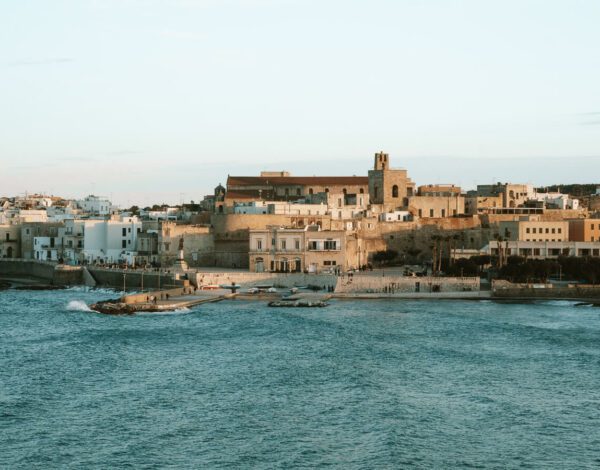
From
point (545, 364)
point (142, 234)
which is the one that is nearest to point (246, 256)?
point (142, 234)

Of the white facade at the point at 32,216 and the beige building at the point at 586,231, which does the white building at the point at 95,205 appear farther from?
the beige building at the point at 586,231

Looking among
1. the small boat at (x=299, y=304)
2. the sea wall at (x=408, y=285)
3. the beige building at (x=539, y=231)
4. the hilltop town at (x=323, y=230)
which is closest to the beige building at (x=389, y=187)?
the hilltop town at (x=323, y=230)

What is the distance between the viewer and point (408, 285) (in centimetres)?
5609

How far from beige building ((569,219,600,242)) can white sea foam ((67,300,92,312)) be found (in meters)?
34.4

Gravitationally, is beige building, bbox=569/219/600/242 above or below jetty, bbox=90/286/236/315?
above

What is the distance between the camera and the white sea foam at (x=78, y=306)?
4947 centimetres

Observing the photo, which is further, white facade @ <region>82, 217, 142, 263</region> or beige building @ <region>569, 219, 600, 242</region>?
white facade @ <region>82, 217, 142, 263</region>

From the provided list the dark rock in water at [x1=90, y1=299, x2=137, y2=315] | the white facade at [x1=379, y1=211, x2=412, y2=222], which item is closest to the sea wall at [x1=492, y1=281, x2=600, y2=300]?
the dark rock in water at [x1=90, y1=299, x2=137, y2=315]

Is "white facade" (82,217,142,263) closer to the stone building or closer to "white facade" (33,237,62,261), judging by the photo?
"white facade" (33,237,62,261)

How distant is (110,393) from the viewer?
2950cm

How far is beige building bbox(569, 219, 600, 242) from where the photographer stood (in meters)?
68.1

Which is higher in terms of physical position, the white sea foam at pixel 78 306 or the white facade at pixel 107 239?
the white facade at pixel 107 239

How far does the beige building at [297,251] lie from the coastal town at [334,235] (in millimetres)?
59

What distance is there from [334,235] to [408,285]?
20.6ft
